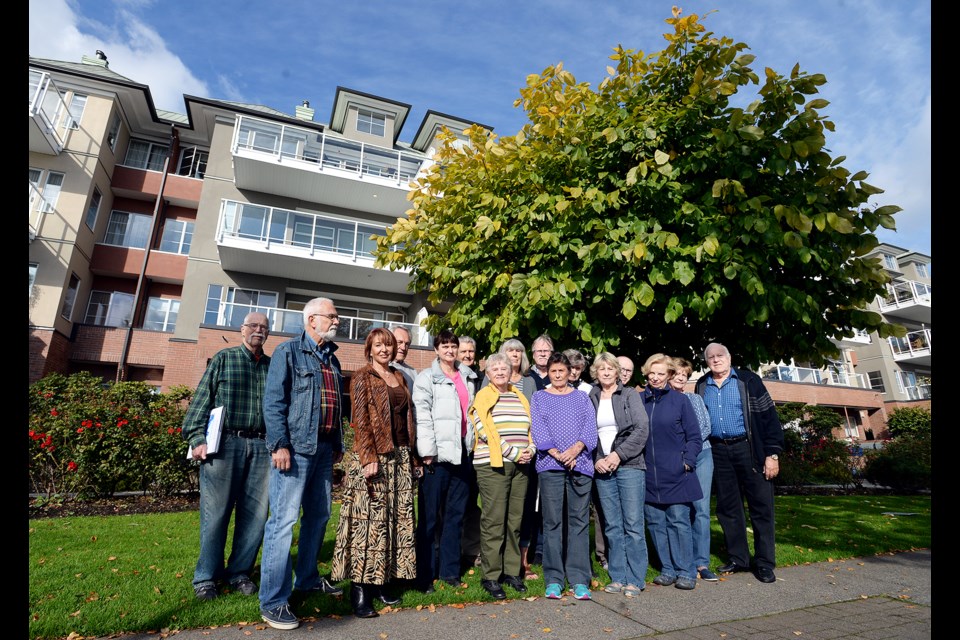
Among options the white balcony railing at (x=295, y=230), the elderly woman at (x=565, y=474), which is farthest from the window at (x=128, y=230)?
the elderly woman at (x=565, y=474)

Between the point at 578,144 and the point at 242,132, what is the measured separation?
1910 centimetres

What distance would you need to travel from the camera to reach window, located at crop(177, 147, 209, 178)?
24391 mm

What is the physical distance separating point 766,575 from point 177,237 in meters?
25.6

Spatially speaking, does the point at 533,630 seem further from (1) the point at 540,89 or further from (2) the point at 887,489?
(2) the point at 887,489

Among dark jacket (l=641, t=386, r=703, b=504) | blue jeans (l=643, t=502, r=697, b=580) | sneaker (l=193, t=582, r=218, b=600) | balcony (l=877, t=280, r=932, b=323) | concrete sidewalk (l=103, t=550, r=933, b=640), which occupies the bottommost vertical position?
concrete sidewalk (l=103, t=550, r=933, b=640)

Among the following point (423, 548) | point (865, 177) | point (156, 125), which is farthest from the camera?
point (156, 125)

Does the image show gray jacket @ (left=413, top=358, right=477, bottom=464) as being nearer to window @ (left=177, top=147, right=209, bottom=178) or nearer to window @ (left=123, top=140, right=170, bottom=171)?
window @ (left=177, top=147, right=209, bottom=178)

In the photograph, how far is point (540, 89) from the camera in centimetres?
746

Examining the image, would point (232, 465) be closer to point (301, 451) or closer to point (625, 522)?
point (301, 451)

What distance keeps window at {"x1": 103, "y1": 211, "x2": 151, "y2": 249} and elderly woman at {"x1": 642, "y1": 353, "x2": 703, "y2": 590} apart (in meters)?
24.5

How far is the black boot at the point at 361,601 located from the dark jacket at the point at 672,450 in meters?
2.87

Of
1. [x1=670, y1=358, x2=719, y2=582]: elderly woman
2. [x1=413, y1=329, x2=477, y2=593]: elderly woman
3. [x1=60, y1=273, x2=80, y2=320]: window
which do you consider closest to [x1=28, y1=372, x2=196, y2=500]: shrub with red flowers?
[x1=413, y1=329, x2=477, y2=593]: elderly woman

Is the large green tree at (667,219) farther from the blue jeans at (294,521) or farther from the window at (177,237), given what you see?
the window at (177,237)
